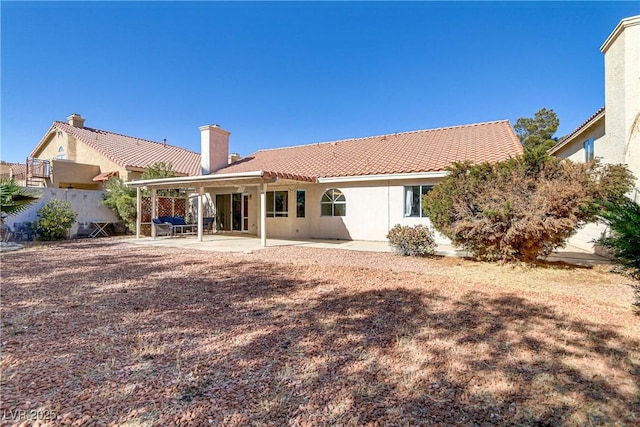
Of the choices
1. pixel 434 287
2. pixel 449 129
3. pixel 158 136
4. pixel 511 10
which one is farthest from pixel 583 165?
pixel 158 136

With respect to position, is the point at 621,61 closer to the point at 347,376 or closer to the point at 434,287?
the point at 434,287

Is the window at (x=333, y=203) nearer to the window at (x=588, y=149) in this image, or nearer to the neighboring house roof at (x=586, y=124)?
the neighboring house roof at (x=586, y=124)

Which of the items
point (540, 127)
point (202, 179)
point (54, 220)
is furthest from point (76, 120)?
point (540, 127)

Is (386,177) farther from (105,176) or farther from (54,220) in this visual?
(105,176)

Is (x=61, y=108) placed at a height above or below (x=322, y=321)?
above

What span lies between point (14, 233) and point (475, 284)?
19349 millimetres

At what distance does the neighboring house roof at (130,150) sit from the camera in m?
23.2

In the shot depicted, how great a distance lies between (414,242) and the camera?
1073 centimetres

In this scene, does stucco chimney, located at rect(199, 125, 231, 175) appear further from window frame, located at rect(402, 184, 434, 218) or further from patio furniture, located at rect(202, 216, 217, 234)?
window frame, located at rect(402, 184, 434, 218)

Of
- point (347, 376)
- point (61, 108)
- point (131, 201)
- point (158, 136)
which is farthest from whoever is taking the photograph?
point (158, 136)

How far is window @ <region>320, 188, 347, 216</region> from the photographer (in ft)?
51.2

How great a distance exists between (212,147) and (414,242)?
1541 cm

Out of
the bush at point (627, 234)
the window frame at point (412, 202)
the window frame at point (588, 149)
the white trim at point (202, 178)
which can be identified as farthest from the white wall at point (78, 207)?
the window frame at point (588, 149)

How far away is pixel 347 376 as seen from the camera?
3.28 metres
